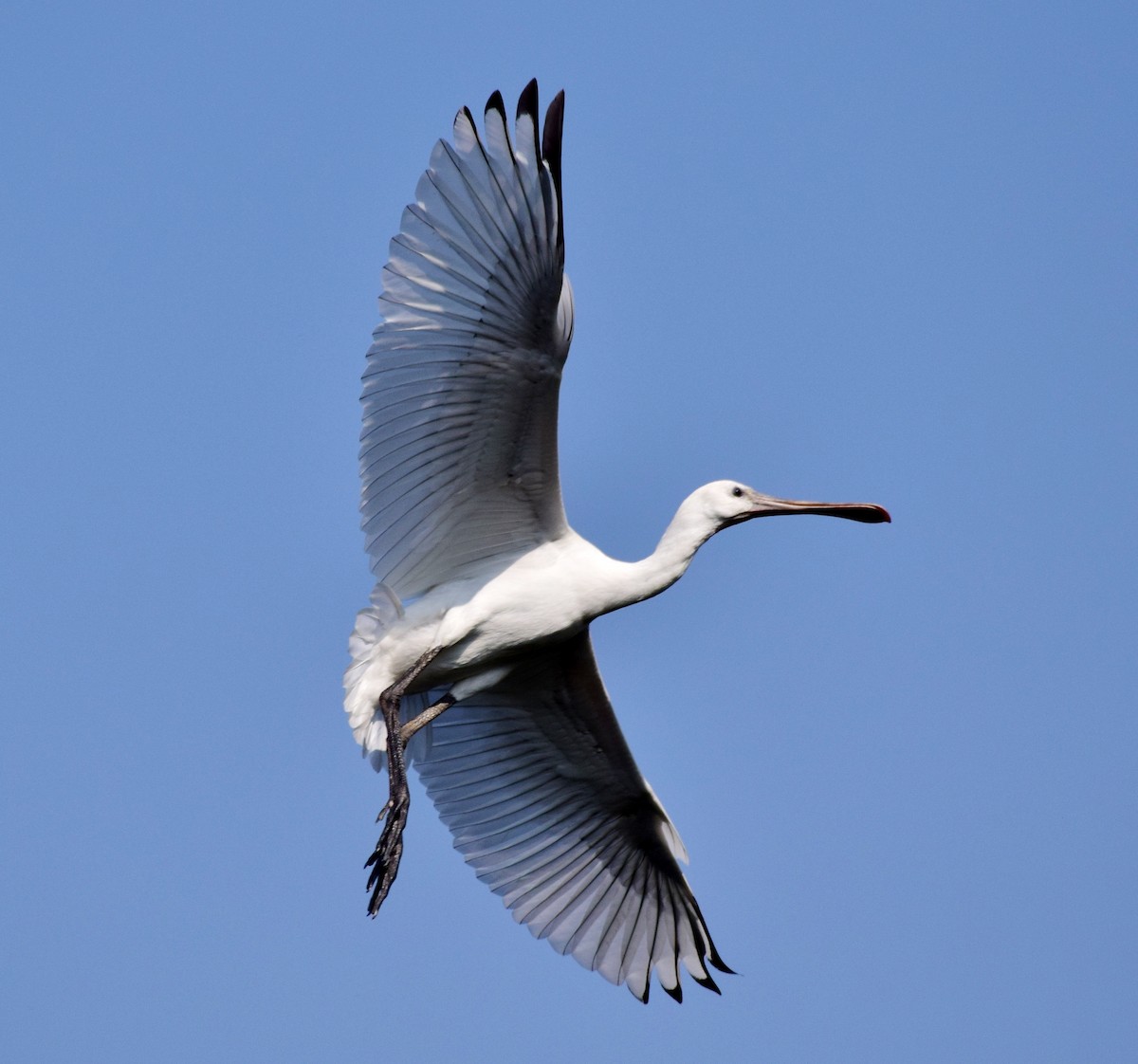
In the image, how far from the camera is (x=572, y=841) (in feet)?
58.3

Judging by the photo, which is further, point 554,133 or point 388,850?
point 388,850

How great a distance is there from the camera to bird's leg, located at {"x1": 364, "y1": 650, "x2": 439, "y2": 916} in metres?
15.2

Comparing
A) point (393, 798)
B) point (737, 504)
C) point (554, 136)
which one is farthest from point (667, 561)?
point (554, 136)

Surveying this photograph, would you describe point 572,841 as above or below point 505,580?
below

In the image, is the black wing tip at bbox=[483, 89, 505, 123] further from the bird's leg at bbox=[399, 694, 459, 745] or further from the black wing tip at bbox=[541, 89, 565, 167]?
the bird's leg at bbox=[399, 694, 459, 745]

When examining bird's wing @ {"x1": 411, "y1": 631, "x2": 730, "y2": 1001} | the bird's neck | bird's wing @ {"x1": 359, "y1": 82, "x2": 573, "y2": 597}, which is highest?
bird's wing @ {"x1": 359, "y1": 82, "x2": 573, "y2": 597}

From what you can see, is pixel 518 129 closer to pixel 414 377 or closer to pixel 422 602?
pixel 414 377

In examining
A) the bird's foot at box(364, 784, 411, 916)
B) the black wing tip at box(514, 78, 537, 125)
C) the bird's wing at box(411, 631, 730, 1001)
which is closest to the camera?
the black wing tip at box(514, 78, 537, 125)

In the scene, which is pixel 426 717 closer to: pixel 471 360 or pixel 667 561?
pixel 667 561

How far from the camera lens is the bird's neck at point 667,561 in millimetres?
15352

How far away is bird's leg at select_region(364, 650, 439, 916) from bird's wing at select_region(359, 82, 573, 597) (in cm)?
84

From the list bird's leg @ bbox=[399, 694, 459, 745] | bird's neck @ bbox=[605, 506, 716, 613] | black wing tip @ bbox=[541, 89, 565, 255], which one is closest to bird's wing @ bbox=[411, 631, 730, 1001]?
bird's leg @ bbox=[399, 694, 459, 745]

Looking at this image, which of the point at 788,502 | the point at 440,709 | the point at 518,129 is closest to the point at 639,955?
the point at 440,709

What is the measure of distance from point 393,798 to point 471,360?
11.8 feet
